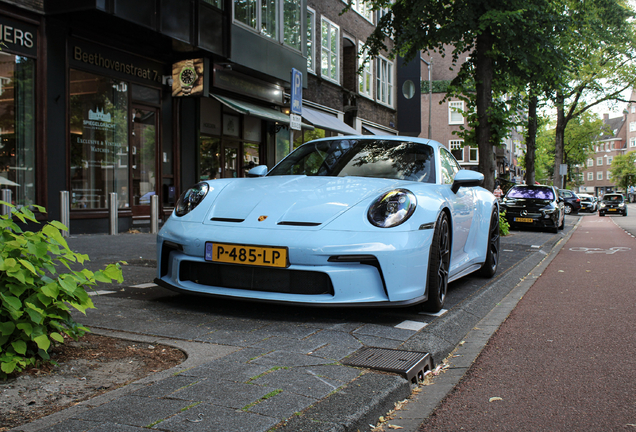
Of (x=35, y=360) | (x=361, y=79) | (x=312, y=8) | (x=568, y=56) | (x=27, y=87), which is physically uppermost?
(x=312, y=8)

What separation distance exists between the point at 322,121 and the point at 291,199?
1515 cm

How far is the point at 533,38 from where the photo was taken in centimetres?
1297

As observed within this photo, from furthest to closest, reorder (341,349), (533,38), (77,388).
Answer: (533,38) < (341,349) < (77,388)

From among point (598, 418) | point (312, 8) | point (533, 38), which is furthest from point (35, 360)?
point (312, 8)

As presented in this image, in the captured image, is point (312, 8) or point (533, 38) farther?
point (312, 8)

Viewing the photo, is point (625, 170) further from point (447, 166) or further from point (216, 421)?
point (216, 421)

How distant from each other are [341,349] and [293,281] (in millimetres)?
708

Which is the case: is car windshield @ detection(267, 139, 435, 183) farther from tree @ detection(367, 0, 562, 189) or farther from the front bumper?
tree @ detection(367, 0, 562, 189)

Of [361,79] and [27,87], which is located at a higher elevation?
[361,79]

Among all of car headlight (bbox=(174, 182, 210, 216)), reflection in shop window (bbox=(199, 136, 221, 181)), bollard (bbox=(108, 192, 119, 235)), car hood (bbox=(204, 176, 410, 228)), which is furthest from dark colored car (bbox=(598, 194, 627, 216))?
car headlight (bbox=(174, 182, 210, 216))

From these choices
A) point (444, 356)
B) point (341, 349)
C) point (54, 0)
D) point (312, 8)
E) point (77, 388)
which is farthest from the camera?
point (312, 8)

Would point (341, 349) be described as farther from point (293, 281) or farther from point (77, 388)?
point (77, 388)

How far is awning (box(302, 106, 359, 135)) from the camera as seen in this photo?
18125mm

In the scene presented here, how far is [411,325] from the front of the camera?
3793mm
